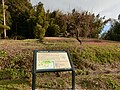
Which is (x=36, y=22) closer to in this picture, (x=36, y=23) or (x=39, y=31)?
(x=36, y=23)

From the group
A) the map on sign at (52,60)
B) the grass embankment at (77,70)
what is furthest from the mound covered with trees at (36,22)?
the map on sign at (52,60)

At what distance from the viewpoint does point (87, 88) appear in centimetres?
771

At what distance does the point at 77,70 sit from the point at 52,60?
2977mm

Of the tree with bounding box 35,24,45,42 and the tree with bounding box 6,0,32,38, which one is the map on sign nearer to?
the tree with bounding box 35,24,45,42

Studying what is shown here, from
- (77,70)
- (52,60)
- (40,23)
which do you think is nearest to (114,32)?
(40,23)

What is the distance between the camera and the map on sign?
22.0ft

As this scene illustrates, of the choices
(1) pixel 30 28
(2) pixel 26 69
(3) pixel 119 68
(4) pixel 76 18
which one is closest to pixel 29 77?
(2) pixel 26 69

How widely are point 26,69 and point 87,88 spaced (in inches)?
108

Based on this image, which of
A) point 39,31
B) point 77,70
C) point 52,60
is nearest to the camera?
point 52,60

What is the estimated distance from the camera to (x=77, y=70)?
9.73 metres

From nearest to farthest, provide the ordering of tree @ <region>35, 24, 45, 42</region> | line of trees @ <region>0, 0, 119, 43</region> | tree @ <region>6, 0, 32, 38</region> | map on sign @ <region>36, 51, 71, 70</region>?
1. map on sign @ <region>36, 51, 71, 70</region>
2. tree @ <region>35, 24, 45, 42</region>
3. line of trees @ <region>0, 0, 119, 43</region>
4. tree @ <region>6, 0, 32, 38</region>

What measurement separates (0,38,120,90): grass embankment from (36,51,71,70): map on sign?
3.37 ft

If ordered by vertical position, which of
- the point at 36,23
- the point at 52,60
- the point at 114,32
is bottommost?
the point at 52,60

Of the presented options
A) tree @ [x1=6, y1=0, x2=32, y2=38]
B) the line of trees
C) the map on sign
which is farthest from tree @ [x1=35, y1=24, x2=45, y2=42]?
the map on sign
